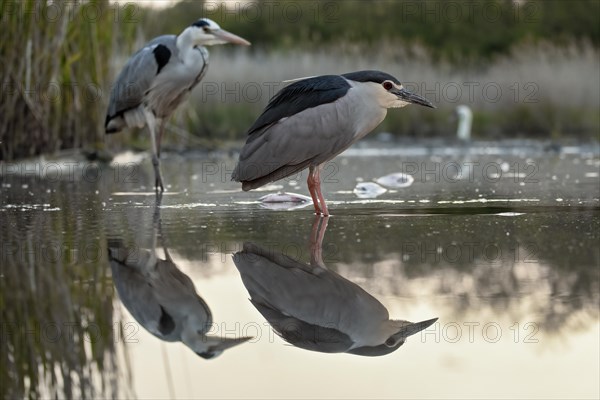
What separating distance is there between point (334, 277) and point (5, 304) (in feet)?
4.56

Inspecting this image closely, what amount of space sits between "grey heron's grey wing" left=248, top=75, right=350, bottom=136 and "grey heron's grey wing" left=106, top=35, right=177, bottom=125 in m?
2.64

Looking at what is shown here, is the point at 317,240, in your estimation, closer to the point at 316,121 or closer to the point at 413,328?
the point at 316,121

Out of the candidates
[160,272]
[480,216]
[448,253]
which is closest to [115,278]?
[160,272]

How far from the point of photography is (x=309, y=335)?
376 centimetres

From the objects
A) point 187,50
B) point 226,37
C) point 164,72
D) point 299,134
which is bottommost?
point 299,134

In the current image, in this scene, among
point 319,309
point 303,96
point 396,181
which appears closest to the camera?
point 319,309

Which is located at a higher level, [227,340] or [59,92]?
[59,92]

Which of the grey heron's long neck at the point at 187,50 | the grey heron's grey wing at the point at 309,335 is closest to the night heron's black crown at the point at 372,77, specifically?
the grey heron's long neck at the point at 187,50

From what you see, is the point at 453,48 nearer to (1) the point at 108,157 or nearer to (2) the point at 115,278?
Answer: (1) the point at 108,157

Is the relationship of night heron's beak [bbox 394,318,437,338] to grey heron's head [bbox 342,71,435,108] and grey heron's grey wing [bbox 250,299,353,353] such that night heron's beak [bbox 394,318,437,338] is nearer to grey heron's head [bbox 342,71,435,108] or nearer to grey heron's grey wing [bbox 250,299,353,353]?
grey heron's grey wing [bbox 250,299,353,353]

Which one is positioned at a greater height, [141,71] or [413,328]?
[141,71]

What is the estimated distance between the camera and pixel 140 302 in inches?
171

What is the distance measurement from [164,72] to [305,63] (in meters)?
13.4

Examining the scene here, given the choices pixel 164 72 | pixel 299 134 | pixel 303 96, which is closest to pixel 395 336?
pixel 299 134
